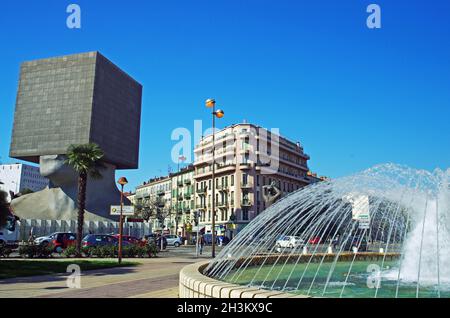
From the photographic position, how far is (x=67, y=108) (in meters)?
80.5

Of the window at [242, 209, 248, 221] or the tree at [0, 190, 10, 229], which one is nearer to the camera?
the tree at [0, 190, 10, 229]

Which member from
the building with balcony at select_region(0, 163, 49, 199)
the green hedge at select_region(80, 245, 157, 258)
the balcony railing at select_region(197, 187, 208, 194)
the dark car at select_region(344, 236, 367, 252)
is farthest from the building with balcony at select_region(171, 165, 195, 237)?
the building with balcony at select_region(0, 163, 49, 199)

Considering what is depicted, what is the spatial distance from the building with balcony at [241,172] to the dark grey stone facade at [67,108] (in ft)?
→ 64.8

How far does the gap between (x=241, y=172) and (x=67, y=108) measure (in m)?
37.2

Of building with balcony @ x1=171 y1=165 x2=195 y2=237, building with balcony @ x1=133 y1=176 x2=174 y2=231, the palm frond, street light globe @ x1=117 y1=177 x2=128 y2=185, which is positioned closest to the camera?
street light globe @ x1=117 y1=177 x2=128 y2=185

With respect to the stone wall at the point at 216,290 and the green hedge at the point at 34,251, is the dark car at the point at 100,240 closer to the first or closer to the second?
the green hedge at the point at 34,251

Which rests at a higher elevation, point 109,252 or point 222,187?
point 222,187

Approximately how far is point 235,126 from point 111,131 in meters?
26.4

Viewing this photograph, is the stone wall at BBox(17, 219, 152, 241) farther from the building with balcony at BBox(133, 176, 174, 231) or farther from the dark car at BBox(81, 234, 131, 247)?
the dark car at BBox(81, 234, 131, 247)

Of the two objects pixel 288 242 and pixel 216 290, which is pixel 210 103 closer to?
pixel 288 242

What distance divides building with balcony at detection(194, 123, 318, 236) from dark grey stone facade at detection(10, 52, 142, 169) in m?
19.8

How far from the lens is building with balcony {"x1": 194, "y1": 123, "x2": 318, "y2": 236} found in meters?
75.3

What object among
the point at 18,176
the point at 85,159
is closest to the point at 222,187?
the point at 85,159

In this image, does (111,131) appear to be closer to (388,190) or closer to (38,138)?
(38,138)
